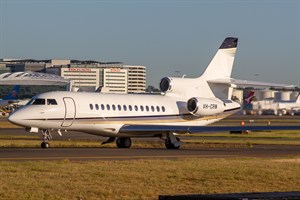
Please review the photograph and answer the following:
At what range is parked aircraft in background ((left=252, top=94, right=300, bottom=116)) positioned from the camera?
15216 centimetres

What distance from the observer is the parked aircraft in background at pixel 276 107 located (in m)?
152

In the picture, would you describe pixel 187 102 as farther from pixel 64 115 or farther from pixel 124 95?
pixel 64 115

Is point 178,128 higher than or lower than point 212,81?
lower

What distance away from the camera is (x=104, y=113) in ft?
141

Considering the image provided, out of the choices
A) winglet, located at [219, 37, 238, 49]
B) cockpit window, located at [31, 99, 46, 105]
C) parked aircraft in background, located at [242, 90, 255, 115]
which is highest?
winglet, located at [219, 37, 238, 49]

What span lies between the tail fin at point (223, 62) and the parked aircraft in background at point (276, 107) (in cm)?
9978

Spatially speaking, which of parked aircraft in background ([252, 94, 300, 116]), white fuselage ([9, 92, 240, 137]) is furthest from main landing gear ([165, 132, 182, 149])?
parked aircraft in background ([252, 94, 300, 116])

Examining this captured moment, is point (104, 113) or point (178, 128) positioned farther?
point (104, 113)

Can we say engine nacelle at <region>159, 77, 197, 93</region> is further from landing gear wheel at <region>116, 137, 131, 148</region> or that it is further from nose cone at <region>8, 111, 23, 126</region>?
nose cone at <region>8, 111, 23, 126</region>

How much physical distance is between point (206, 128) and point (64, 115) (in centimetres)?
728

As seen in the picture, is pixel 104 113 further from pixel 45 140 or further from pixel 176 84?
pixel 176 84

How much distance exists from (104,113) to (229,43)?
33.8ft

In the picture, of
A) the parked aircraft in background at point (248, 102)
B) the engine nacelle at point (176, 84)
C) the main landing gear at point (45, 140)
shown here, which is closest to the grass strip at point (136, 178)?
the main landing gear at point (45, 140)

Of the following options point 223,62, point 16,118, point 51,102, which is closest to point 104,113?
point 51,102
